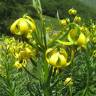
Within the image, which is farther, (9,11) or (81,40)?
(9,11)

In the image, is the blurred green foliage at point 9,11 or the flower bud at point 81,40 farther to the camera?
the blurred green foliage at point 9,11

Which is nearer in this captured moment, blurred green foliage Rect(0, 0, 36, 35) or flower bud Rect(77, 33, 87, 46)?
flower bud Rect(77, 33, 87, 46)

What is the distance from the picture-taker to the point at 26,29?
170 centimetres

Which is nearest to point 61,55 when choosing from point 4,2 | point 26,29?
point 26,29

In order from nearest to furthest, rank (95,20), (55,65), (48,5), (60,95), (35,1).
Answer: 1. (55,65)
2. (35,1)
3. (60,95)
4. (95,20)
5. (48,5)

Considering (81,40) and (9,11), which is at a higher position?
(9,11)

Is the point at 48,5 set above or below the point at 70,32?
above

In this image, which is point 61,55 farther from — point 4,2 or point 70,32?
point 4,2

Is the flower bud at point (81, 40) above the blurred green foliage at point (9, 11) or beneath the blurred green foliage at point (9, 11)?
beneath

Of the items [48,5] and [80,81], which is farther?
[48,5]

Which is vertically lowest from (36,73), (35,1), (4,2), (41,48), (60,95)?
(60,95)

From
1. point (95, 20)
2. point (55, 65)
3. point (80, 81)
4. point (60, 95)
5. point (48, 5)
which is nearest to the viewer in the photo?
point (55, 65)

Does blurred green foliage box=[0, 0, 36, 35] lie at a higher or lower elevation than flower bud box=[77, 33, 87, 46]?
higher

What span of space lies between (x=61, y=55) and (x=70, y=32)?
11 cm
